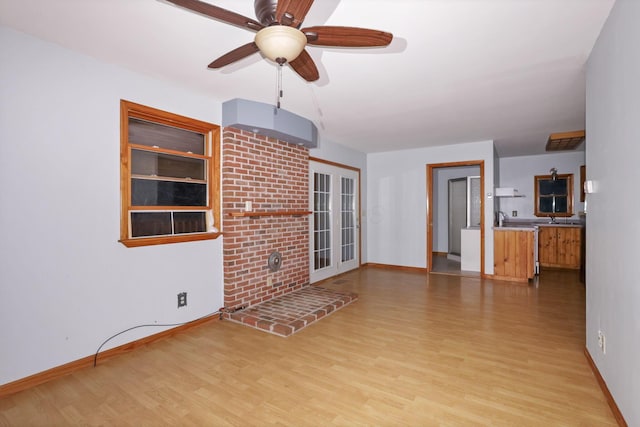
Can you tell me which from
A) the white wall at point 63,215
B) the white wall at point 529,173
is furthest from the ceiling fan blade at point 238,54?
the white wall at point 529,173

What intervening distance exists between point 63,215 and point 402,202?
209 inches

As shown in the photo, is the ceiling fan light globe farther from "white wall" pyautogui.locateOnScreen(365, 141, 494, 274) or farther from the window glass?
"white wall" pyautogui.locateOnScreen(365, 141, 494, 274)

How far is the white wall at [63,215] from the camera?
213 cm

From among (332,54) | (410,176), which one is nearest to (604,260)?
(332,54)

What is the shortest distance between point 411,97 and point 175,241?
284 cm

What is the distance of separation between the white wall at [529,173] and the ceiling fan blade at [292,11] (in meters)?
6.67

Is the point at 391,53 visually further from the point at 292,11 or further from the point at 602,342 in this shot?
the point at 602,342

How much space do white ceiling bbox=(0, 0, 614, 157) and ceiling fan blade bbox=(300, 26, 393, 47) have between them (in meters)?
0.35

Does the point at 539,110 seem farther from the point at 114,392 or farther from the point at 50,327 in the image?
the point at 50,327

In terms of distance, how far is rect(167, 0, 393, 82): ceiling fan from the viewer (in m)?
1.43

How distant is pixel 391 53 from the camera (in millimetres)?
2432

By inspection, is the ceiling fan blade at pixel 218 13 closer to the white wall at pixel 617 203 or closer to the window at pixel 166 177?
the window at pixel 166 177

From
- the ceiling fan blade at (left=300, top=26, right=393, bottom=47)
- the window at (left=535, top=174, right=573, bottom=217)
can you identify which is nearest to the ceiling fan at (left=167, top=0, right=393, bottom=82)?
the ceiling fan blade at (left=300, top=26, right=393, bottom=47)

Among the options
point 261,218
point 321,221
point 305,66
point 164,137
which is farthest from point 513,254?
point 164,137
